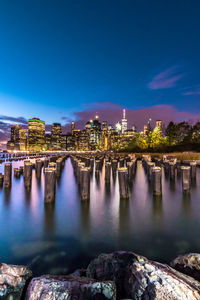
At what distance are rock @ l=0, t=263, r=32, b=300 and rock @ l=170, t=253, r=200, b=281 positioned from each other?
2487 mm

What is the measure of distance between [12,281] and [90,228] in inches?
130

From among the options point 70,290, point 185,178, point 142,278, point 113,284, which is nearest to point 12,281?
point 70,290

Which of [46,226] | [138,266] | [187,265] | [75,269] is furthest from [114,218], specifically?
[138,266]

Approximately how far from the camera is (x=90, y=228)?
18.0ft

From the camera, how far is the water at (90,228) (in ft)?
13.4

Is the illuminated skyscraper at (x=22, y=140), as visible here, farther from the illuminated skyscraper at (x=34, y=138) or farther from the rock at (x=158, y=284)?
the rock at (x=158, y=284)

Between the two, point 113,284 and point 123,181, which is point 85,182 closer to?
point 123,181

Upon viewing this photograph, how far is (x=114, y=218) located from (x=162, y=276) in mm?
4025

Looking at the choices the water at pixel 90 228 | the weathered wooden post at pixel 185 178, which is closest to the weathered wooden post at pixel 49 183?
the water at pixel 90 228

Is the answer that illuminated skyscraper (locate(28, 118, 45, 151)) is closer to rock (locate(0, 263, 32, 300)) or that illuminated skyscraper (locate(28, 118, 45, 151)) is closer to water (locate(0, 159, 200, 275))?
water (locate(0, 159, 200, 275))

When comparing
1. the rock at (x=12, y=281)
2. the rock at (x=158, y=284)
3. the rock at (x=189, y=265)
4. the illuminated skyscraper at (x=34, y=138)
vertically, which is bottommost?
the rock at (x=189, y=265)

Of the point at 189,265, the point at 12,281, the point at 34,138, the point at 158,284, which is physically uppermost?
the point at 34,138

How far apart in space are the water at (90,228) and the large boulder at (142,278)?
120 cm

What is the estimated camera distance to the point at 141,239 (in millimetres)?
4758
